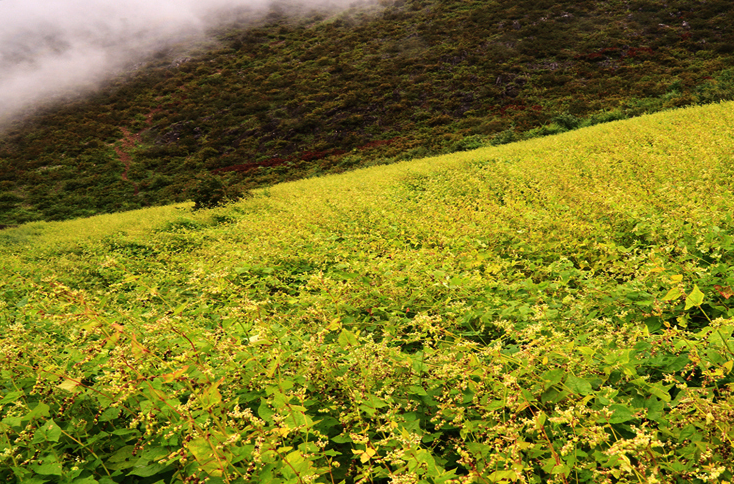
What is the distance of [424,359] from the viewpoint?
7.98 ft

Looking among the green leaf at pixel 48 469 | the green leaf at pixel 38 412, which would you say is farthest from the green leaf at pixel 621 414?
the green leaf at pixel 38 412

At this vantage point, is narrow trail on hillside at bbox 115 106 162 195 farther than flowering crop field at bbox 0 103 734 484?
Yes

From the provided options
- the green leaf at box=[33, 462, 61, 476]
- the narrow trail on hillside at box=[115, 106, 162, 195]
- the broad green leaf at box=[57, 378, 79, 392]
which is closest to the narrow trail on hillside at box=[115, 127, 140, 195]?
the narrow trail on hillside at box=[115, 106, 162, 195]

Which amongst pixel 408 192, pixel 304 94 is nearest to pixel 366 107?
pixel 304 94

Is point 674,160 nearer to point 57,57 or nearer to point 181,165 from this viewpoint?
point 181,165

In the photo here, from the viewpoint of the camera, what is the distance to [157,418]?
211 cm

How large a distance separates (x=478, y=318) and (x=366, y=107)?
36.2m

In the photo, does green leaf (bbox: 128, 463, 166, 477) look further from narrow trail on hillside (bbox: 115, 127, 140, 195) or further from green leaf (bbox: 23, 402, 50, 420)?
narrow trail on hillside (bbox: 115, 127, 140, 195)

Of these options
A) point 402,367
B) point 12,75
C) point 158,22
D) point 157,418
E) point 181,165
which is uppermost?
point 158,22

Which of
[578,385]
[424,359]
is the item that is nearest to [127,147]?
[424,359]

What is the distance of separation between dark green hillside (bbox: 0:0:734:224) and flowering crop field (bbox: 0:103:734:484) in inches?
784

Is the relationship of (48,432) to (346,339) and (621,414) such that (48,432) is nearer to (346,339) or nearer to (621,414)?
(346,339)

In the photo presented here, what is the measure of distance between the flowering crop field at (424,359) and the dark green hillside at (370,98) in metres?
19.9

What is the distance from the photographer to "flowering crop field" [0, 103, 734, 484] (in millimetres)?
1693
